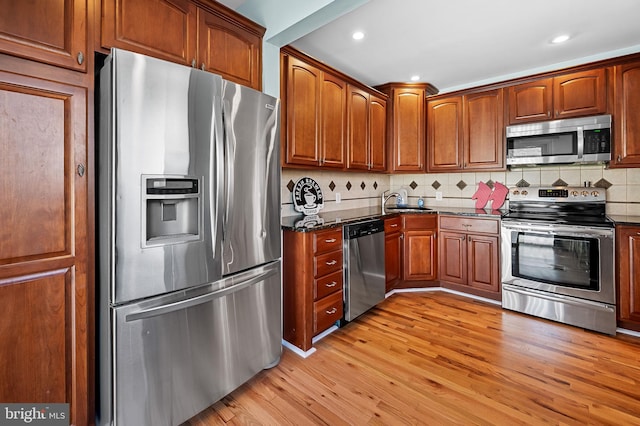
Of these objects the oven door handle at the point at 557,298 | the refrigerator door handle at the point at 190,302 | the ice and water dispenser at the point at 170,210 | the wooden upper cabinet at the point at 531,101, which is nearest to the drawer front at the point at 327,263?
the refrigerator door handle at the point at 190,302

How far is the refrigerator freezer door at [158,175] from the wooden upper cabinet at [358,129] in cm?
179

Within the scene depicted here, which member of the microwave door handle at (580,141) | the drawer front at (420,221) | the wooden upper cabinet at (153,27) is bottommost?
the drawer front at (420,221)

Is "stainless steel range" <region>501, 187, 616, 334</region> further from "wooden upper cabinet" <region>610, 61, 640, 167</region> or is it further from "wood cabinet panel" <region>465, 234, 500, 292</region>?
"wooden upper cabinet" <region>610, 61, 640, 167</region>

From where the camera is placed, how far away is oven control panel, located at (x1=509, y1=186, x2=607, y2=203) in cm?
299

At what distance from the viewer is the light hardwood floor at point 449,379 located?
162 cm

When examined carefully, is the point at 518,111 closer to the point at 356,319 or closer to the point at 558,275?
the point at 558,275

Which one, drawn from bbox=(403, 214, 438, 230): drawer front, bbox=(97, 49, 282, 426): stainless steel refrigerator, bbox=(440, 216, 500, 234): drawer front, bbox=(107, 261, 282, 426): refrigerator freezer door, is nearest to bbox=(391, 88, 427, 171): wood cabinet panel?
bbox=(403, 214, 438, 230): drawer front

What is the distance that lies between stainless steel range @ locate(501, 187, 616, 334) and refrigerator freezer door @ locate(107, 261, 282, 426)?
242cm

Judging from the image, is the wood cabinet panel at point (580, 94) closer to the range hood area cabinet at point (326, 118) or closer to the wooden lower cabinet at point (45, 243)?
the range hood area cabinet at point (326, 118)

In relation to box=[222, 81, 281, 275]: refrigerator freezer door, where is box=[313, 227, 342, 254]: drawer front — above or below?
below

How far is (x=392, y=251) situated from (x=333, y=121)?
150cm

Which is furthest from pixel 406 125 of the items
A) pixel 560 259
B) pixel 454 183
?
pixel 560 259

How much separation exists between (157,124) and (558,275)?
10.9 feet

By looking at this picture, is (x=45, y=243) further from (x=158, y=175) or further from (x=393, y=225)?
(x=393, y=225)
